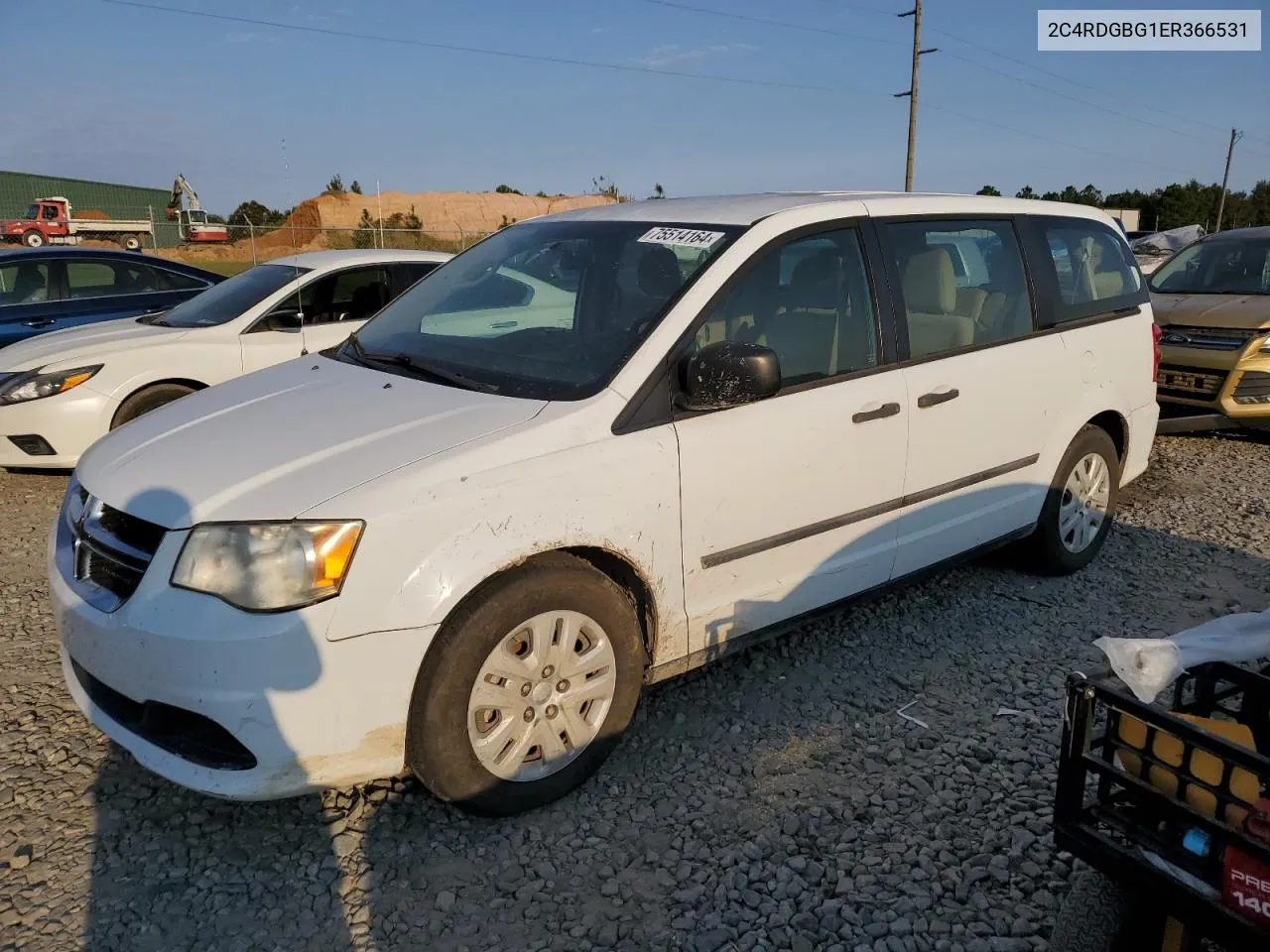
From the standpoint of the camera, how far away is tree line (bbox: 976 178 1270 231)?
54875mm

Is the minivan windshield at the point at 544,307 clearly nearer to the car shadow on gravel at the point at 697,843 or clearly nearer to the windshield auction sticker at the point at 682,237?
the windshield auction sticker at the point at 682,237

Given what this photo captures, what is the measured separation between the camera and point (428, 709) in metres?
2.62

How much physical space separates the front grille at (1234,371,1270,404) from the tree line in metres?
49.0

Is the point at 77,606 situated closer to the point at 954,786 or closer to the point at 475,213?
the point at 954,786

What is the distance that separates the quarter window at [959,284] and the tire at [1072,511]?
75cm

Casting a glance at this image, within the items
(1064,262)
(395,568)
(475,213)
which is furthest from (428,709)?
(475,213)

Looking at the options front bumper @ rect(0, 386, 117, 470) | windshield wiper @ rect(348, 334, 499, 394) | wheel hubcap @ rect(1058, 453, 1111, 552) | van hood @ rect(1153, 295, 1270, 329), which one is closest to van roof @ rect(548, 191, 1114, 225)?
windshield wiper @ rect(348, 334, 499, 394)

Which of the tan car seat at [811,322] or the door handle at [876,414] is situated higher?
the tan car seat at [811,322]

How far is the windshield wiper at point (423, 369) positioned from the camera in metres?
3.14

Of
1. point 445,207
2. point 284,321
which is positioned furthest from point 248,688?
point 445,207

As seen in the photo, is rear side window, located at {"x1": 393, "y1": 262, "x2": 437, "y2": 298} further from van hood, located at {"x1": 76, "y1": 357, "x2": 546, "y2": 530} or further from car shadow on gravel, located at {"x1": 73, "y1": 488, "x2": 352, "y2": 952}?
car shadow on gravel, located at {"x1": 73, "y1": 488, "x2": 352, "y2": 952}

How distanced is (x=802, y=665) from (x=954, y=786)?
92 cm

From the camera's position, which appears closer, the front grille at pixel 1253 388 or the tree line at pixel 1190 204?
the front grille at pixel 1253 388

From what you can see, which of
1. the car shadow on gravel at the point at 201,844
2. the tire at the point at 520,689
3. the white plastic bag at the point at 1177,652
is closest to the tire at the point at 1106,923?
the white plastic bag at the point at 1177,652
